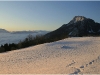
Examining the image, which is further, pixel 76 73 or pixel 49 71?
pixel 49 71

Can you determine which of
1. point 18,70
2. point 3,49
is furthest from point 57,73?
point 3,49

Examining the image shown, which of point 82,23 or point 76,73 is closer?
point 76,73

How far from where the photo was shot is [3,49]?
11.7m

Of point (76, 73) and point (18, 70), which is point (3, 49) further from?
point (76, 73)

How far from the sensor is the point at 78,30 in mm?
84250

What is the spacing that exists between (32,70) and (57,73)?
0.95m

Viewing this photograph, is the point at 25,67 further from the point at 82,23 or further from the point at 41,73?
the point at 82,23

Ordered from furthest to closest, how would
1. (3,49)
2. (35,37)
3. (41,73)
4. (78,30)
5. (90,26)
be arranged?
(90,26) < (78,30) < (35,37) < (3,49) < (41,73)

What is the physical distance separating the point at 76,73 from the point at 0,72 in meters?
2.41

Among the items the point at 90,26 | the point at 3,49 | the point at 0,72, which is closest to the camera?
the point at 0,72

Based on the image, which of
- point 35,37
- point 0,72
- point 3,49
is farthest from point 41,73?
point 35,37

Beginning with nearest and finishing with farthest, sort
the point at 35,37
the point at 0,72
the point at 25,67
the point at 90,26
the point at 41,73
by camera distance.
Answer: the point at 41,73
the point at 0,72
the point at 25,67
the point at 35,37
the point at 90,26

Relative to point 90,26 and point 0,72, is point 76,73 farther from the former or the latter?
point 90,26

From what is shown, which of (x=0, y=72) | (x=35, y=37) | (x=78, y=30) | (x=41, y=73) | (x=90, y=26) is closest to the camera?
(x=41, y=73)
